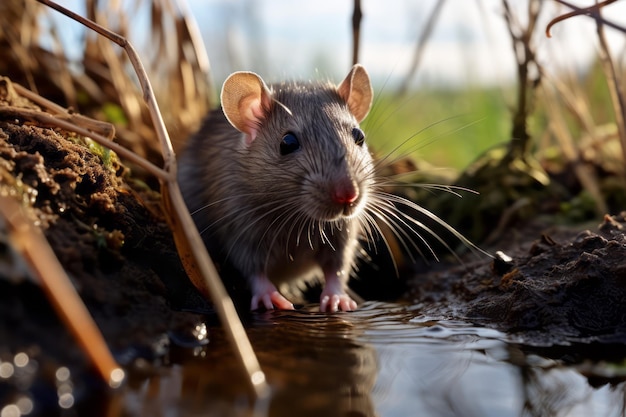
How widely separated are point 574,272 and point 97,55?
15.4 feet

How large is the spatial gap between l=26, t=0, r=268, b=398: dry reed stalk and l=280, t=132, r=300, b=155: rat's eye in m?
0.98

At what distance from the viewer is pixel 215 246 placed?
4180 mm

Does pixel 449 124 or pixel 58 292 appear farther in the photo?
pixel 449 124

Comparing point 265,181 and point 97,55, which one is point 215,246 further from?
point 97,55

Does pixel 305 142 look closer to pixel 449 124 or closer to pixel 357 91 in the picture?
pixel 357 91

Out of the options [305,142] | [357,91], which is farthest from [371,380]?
[357,91]

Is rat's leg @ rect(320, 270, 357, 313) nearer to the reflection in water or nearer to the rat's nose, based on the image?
the rat's nose

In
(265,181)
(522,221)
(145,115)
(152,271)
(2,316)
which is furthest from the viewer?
(145,115)

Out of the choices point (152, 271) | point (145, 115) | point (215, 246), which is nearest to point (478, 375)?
point (152, 271)

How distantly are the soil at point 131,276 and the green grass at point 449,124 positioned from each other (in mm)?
3959

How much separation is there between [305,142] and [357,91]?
2.45 ft

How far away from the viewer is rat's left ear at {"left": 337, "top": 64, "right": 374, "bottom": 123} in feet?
Result: 13.7

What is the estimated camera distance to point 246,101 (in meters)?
3.94

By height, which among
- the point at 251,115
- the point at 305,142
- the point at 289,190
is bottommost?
the point at 289,190
